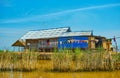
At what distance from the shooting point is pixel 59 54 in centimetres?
1591

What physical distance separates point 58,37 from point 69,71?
1511 centimetres

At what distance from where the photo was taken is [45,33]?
1315 inches

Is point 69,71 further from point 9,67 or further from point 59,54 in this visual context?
point 9,67

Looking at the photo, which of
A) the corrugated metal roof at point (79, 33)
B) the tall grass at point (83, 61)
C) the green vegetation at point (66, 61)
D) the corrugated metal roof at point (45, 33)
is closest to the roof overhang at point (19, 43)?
the corrugated metal roof at point (45, 33)

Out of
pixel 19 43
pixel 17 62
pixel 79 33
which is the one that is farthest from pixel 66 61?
pixel 19 43

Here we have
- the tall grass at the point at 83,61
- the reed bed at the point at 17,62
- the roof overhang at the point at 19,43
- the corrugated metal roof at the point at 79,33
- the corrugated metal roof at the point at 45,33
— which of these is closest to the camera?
the tall grass at the point at 83,61

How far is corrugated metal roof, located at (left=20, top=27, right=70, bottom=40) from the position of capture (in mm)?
31902

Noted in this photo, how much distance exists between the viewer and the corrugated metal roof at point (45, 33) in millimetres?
31902

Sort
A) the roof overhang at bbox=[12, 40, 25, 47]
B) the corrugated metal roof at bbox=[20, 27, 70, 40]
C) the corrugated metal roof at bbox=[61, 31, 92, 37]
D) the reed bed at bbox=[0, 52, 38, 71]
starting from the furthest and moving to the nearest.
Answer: the roof overhang at bbox=[12, 40, 25, 47] → the corrugated metal roof at bbox=[20, 27, 70, 40] → the corrugated metal roof at bbox=[61, 31, 92, 37] → the reed bed at bbox=[0, 52, 38, 71]

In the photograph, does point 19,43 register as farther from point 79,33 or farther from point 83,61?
point 83,61

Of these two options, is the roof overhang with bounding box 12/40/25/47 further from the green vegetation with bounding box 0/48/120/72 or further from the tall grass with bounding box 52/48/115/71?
the tall grass with bounding box 52/48/115/71

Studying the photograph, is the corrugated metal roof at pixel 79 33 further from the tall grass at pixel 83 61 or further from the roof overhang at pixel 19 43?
the tall grass at pixel 83 61

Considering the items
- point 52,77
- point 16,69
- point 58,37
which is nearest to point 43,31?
point 58,37

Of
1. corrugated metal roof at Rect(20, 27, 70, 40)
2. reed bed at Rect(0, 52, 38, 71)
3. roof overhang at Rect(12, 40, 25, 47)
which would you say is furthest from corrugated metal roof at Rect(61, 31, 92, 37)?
reed bed at Rect(0, 52, 38, 71)
